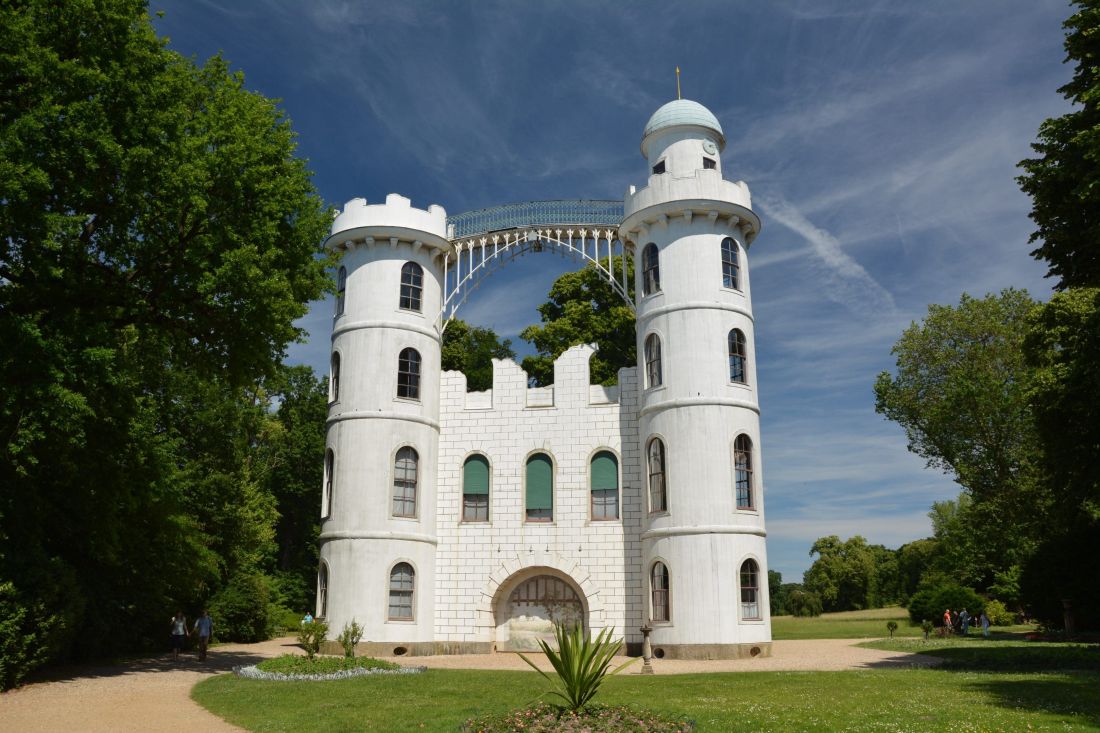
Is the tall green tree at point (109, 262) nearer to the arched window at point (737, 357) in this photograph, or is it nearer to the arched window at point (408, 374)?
the arched window at point (408, 374)

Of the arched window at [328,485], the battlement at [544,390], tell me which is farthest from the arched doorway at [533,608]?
the arched window at [328,485]

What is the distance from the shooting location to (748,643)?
23.9 metres

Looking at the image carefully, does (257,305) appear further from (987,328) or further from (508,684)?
(987,328)

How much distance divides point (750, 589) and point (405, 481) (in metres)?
11.2

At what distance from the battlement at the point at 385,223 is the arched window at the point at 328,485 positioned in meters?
7.39

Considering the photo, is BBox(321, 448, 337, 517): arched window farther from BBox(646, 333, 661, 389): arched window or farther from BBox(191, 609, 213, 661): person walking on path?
BBox(646, 333, 661, 389): arched window

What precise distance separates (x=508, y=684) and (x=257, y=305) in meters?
9.58

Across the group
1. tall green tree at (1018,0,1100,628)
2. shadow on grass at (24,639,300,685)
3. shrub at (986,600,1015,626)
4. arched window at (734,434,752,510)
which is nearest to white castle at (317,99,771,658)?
arched window at (734,434,752,510)

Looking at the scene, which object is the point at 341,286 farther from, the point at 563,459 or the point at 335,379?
the point at 563,459

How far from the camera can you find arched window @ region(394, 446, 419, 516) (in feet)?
89.1

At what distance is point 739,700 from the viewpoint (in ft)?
44.1

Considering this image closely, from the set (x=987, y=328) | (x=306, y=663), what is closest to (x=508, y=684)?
(x=306, y=663)

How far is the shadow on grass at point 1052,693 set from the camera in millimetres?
11469

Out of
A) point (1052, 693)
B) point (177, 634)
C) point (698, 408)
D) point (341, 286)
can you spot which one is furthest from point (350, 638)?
point (1052, 693)
